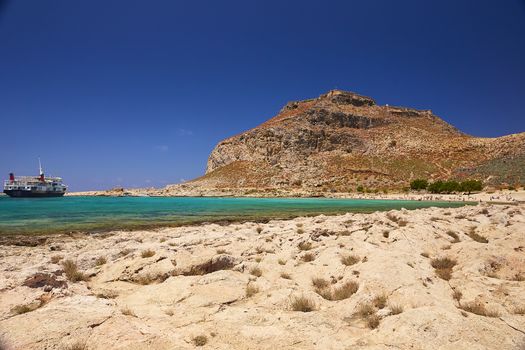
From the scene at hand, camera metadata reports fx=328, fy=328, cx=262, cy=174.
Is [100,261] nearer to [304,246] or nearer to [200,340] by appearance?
[200,340]

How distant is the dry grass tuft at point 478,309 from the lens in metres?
6.03

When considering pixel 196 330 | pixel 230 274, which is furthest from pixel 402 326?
pixel 230 274

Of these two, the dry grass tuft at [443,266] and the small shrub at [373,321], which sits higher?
the dry grass tuft at [443,266]

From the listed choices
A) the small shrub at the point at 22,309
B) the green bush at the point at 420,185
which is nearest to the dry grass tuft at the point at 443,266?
the small shrub at the point at 22,309

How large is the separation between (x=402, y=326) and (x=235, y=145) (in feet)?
451

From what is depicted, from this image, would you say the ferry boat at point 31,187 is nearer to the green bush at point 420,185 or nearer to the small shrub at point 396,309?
the green bush at point 420,185

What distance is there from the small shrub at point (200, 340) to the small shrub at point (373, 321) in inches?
113

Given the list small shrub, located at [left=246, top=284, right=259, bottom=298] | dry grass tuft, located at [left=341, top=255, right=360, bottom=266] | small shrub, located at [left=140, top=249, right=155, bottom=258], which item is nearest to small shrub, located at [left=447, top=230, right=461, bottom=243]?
dry grass tuft, located at [left=341, top=255, right=360, bottom=266]

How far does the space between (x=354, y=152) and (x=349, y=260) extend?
4933 inches

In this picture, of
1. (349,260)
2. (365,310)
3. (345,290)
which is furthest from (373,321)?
(349,260)

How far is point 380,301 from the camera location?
263 inches

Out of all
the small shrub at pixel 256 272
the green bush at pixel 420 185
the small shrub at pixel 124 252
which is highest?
Result: the green bush at pixel 420 185

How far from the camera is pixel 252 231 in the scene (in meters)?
16.4

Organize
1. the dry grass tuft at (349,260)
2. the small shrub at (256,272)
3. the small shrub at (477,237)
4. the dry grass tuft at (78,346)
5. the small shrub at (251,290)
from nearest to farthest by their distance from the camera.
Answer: the dry grass tuft at (78,346) < the small shrub at (251,290) < the small shrub at (256,272) < the dry grass tuft at (349,260) < the small shrub at (477,237)
